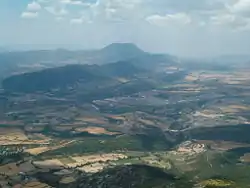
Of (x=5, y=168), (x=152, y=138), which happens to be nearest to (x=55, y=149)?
(x=5, y=168)

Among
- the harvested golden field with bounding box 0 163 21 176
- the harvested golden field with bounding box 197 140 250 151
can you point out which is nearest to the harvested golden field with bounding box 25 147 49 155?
the harvested golden field with bounding box 0 163 21 176

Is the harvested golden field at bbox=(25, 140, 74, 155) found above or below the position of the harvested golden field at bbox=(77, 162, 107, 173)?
above

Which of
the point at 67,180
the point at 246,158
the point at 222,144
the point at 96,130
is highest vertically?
the point at 96,130

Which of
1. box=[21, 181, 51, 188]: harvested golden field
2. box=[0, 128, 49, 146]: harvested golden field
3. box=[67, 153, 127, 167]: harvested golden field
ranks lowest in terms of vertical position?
box=[67, 153, 127, 167]: harvested golden field

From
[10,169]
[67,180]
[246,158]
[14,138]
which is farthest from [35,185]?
[246,158]

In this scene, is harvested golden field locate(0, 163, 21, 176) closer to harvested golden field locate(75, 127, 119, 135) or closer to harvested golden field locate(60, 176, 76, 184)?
harvested golden field locate(60, 176, 76, 184)

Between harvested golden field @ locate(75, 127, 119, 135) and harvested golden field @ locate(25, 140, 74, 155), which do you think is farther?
harvested golden field @ locate(75, 127, 119, 135)

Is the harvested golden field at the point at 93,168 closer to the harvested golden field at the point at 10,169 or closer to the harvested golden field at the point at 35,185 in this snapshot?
the harvested golden field at the point at 35,185

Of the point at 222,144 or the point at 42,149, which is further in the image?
the point at 222,144

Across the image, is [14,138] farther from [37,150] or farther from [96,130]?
[96,130]

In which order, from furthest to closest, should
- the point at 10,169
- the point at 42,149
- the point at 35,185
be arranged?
1. the point at 42,149
2. the point at 10,169
3. the point at 35,185

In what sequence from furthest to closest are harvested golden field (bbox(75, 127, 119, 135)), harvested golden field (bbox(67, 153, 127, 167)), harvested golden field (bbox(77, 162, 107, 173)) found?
harvested golden field (bbox(75, 127, 119, 135))
harvested golden field (bbox(67, 153, 127, 167))
harvested golden field (bbox(77, 162, 107, 173))

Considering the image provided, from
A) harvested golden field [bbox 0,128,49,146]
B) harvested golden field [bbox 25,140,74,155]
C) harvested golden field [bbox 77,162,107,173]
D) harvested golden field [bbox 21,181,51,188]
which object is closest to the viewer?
harvested golden field [bbox 21,181,51,188]
